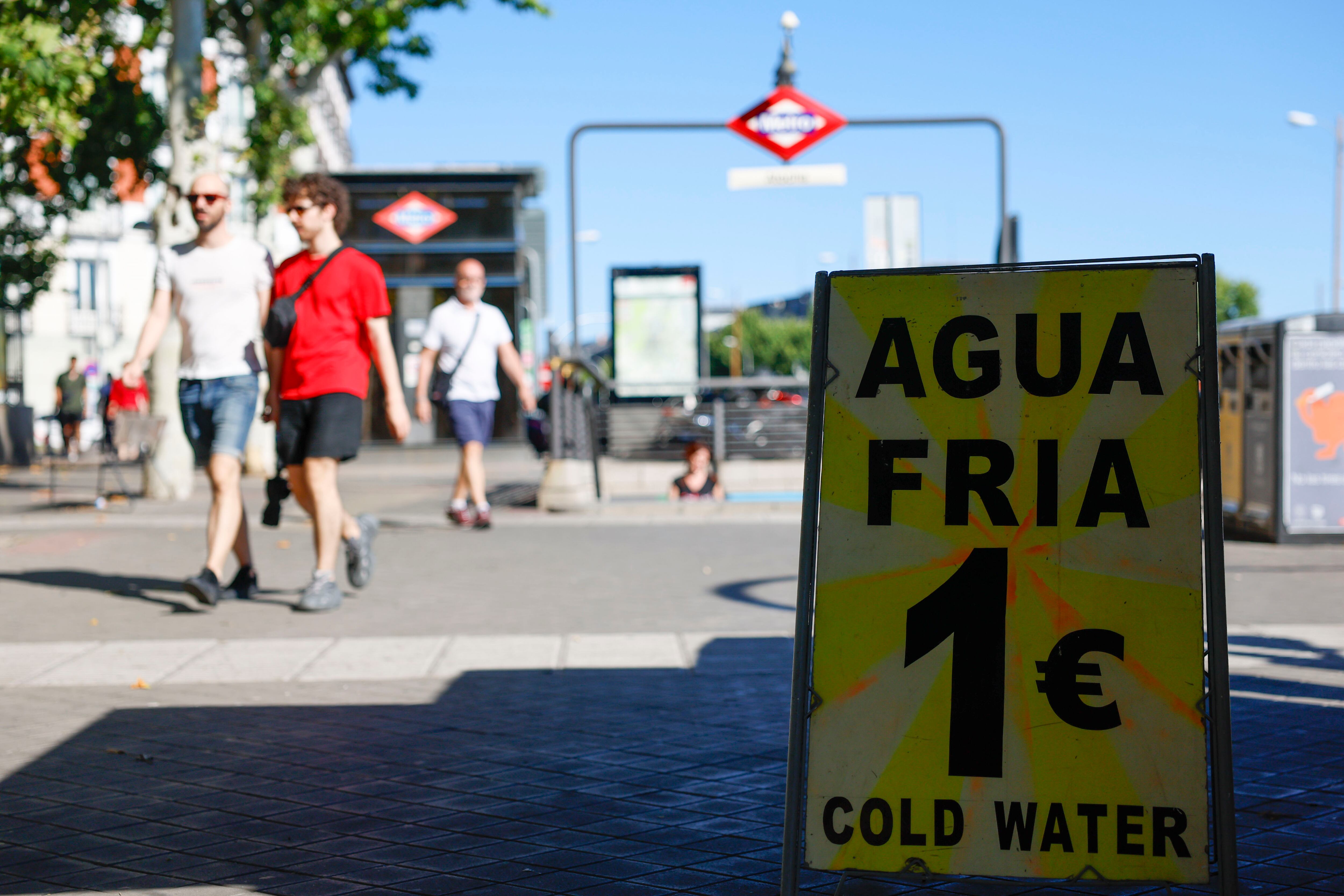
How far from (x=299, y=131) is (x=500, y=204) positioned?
1006 cm

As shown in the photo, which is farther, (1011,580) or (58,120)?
(58,120)

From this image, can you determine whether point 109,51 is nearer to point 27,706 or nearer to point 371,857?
point 27,706

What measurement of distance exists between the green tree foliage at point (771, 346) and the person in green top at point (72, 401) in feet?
308

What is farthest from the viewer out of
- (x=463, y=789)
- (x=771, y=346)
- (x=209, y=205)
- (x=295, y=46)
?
(x=771, y=346)

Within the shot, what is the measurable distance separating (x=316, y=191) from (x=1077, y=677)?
5283 mm

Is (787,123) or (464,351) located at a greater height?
(787,123)

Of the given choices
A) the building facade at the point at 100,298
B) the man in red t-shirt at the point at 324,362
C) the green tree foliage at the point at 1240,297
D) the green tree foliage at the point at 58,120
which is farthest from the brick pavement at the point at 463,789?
the green tree foliage at the point at 1240,297

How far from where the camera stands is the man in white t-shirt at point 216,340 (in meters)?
6.79

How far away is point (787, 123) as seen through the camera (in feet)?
44.1

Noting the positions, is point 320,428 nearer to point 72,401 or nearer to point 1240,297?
point 72,401

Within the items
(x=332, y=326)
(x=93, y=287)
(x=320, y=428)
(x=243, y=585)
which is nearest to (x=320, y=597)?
(x=243, y=585)

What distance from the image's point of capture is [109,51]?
659 inches

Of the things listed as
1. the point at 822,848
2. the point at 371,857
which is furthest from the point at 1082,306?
the point at 371,857

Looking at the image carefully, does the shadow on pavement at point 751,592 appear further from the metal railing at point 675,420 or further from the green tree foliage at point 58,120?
the green tree foliage at point 58,120
